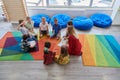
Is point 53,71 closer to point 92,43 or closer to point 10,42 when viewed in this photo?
point 92,43

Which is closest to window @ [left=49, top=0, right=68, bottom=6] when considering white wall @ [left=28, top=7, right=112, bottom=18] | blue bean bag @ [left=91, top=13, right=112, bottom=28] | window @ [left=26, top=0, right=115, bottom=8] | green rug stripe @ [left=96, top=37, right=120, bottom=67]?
window @ [left=26, top=0, right=115, bottom=8]

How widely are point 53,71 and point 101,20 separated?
9.05 ft

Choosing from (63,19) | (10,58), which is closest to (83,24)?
(63,19)

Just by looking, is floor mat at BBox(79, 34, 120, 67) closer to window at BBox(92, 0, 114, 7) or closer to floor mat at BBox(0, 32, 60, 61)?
floor mat at BBox(0, 32, 60, 61)

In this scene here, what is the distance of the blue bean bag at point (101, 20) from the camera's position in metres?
4.46

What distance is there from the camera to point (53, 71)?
2855mm

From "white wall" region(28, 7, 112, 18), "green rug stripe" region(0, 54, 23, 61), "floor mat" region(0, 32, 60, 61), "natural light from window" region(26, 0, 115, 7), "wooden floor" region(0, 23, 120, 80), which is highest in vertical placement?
"natural light from window" region(26, 0, 115, 7)

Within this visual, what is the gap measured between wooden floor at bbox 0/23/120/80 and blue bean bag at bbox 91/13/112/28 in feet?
6.29

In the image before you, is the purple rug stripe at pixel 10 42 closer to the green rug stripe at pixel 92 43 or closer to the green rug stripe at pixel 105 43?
the green rug stripe at pixel 92 43

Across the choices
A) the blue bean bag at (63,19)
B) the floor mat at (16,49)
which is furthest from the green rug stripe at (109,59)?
the blue bean bag at (63,19)

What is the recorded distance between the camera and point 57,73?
2.81 m

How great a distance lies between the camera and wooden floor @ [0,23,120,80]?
8.96 feet

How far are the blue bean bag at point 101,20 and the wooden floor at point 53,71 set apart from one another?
6.29ft

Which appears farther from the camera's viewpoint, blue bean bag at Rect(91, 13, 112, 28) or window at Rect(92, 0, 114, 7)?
window at Rect(92, 0, 114, 7)
